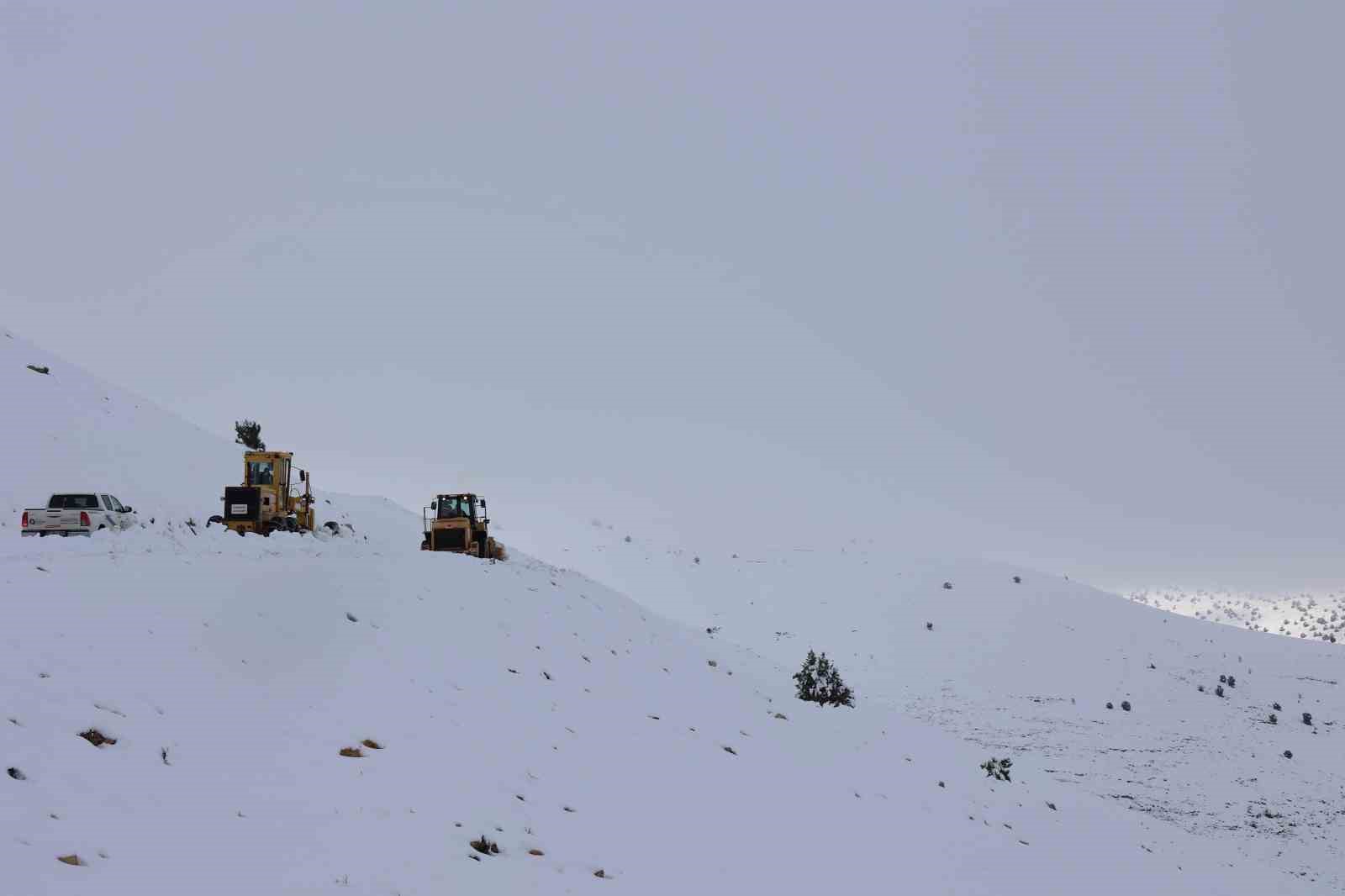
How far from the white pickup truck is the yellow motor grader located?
847 centimetres

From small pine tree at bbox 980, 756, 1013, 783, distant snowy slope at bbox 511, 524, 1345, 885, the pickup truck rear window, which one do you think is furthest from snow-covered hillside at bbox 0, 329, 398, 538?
small pine tree at bbox 980, 756, 1013, 783

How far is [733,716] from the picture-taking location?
20.6 m

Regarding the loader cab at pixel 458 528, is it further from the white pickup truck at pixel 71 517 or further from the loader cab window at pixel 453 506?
the white pickup truck at pixel 71 517

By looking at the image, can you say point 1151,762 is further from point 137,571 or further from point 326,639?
point 137,571

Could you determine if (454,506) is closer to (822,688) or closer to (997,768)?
(822,688)

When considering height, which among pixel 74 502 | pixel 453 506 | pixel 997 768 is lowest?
pixel 997 768

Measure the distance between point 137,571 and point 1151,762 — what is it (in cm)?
3008

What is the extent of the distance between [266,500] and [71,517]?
600cm

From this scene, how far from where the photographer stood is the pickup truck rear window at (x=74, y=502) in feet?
81.6

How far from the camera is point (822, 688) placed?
26.5m

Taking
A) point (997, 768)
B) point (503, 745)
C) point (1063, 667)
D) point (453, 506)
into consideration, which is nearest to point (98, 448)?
point (453, 506)

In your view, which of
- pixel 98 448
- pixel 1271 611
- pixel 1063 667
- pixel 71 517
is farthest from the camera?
pixel 1271 611

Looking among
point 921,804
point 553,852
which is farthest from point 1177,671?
point 553,852

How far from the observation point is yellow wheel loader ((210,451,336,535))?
2814 centimetres
